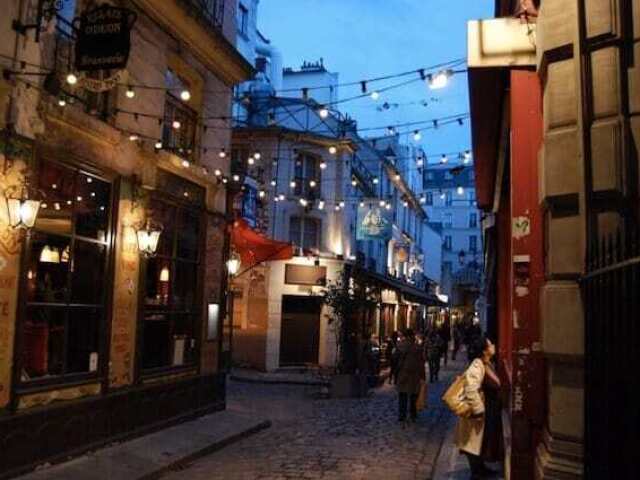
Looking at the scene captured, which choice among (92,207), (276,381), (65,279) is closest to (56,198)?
(92,207)

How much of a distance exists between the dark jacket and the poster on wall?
14.0 m

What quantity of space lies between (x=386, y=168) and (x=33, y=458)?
104 feet

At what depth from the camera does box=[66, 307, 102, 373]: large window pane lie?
387 inches

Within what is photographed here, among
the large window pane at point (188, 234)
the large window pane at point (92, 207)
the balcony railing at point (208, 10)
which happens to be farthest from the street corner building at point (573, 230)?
the large window pane at point (188, 234)

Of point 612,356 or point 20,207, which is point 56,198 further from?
point 612,356

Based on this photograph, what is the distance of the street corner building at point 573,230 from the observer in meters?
3.72

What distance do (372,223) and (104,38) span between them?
20.0 m

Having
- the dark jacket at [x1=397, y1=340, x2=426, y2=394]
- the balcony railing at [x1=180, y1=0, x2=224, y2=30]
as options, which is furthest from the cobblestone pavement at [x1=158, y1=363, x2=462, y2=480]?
the balcony railing at [x1=180, y1=0, x2=224, y2=30]

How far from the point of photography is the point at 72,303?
982 cm

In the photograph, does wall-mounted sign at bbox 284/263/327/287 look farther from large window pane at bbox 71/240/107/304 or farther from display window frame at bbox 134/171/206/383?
large window pane at bbox 71/240/107/304

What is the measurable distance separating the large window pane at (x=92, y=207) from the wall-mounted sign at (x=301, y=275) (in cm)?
1600

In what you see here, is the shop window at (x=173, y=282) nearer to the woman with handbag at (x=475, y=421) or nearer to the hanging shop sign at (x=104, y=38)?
the hanging shop sign at (x=104, y=38)

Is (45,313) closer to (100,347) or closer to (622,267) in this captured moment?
(100,347)

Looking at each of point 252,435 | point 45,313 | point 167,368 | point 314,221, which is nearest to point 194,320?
point 167,368
